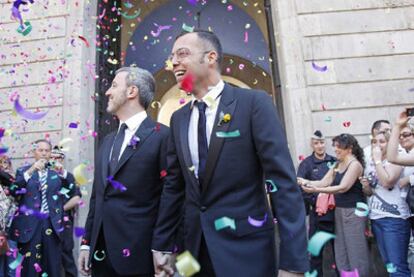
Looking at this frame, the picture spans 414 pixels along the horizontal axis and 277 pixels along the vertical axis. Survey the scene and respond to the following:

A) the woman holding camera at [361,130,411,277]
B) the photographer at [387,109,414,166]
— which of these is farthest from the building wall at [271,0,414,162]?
the photographer at [387,109,414,166]

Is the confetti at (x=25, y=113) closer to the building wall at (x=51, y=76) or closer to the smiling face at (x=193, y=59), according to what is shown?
the building wall at (x=51, y=76)

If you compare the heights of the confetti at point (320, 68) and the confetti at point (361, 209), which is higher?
the confetti at point (320, 68)

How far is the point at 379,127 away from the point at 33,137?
4.76m

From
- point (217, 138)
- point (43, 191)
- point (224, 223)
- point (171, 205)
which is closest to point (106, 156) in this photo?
point (171, 205)

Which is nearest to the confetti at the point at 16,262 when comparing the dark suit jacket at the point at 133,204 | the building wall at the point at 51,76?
the building wall at the point at 51,76

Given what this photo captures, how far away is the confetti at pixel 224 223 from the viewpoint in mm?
1956

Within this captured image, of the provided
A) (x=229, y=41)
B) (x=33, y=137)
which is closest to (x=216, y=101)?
(x=33, y=137)

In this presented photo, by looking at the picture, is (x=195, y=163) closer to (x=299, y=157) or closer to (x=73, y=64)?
(x=299, y=157)

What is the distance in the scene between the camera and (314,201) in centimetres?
488

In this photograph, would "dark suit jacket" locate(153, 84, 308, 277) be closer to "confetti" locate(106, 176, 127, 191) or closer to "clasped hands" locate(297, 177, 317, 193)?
"confetti" locate(106, 176, 127, 191)

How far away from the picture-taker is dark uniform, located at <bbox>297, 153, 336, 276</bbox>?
463 centimetres

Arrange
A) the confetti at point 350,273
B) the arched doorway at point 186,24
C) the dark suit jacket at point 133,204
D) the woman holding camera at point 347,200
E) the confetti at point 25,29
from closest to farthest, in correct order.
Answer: the dark suit jacket at point 133,204
the confetti at point 350,273
the woman holding camera at point 347,200
the confetti at point 25,29
the arched doorway at point 186,24

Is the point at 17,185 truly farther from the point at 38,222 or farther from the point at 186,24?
the point at 186,24

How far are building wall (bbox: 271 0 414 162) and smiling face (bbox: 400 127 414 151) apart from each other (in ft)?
5.62
